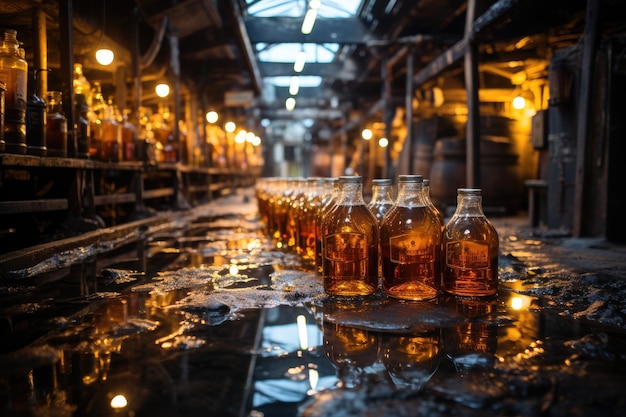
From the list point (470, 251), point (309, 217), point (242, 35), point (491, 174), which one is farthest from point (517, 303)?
point (242, 35)

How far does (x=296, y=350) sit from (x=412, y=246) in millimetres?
764

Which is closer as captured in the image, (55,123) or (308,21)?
(55,123)

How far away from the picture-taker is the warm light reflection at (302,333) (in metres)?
1.53

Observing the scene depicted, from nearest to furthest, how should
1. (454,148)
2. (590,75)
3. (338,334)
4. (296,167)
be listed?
(338,334)
(590,75)
(454,148)
(296,167)

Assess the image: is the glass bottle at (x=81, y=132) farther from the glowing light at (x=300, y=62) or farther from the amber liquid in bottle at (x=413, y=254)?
the glowing light at (x=300, y=62)

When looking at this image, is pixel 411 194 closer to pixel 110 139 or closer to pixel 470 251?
pixel 470 251

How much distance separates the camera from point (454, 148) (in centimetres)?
877

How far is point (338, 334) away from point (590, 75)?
3.89 m

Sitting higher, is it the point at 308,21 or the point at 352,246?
the point at 308,21

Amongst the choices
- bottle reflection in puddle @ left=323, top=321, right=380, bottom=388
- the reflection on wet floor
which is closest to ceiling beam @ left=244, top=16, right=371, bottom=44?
the reflection on wet floor

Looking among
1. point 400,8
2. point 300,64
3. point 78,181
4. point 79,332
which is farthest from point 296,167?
point 79,332

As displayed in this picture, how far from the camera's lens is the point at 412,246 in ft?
6.64

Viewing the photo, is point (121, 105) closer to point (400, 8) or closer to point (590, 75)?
point (400, 8)

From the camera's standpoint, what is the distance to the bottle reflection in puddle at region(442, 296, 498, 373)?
138cm
